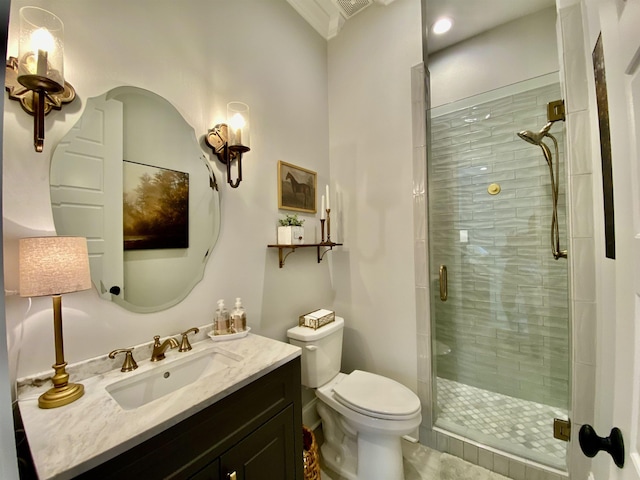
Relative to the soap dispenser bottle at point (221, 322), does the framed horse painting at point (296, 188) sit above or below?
above

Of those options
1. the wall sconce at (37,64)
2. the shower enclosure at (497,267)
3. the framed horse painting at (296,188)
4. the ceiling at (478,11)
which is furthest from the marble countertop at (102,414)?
the ceiling at (478,11)

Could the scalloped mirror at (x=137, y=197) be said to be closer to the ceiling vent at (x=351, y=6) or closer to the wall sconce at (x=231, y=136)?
the wall sconce at (x=231, y=136)

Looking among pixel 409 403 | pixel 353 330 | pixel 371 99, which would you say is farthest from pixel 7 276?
pixel 371 99

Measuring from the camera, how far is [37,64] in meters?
0.79

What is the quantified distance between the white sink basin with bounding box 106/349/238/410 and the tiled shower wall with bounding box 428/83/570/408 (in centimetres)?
143

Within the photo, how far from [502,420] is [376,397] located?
107 cm

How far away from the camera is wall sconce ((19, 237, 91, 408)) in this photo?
751mm

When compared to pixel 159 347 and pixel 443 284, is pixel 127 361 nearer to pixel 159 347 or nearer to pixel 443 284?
pixel 159 347

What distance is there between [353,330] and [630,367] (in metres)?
1.65

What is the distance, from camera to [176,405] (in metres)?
0.75

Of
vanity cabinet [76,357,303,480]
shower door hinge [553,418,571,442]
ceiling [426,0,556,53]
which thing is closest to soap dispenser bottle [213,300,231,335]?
vanity cabinet [76,357,303,480]

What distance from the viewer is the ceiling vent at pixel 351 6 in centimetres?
193

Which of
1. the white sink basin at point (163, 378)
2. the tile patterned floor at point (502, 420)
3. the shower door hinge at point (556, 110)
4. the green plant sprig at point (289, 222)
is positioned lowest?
the tile patterned floor at point (502, 420)

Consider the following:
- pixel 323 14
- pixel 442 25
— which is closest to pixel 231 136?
pixel 323 14
